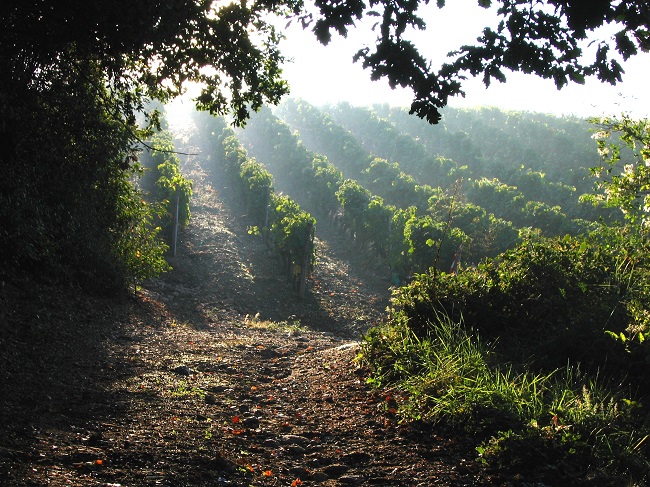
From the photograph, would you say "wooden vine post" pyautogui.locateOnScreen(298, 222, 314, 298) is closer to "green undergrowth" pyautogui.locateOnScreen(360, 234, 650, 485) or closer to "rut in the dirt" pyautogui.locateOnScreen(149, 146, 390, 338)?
"rut in the dirt" pyautogui.locateOnScreen(149, 146, 390, 338)

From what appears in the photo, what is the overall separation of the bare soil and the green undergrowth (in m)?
0.31

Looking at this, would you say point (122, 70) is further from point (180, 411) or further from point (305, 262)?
point (305, 262)

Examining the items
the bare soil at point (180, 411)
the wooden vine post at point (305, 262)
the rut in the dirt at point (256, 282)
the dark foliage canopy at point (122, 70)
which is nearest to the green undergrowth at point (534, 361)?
the bare soil at point (180, 411)

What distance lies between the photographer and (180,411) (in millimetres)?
4637

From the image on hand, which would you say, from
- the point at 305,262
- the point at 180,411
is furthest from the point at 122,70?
the point at 305,262

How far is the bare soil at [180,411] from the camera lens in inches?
131

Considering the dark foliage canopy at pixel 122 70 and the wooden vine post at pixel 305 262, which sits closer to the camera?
the dark foliage canopy at pixel 122 70

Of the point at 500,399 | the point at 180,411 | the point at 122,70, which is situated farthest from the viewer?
the point at 122,70

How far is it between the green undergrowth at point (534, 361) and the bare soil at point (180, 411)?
306mm

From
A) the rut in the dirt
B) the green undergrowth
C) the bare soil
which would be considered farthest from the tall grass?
the rut in the dirt

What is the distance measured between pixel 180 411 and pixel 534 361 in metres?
3.44

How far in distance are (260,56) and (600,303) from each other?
6.32 m

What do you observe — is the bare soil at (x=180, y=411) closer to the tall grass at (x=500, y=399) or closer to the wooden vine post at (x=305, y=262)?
the tall grass at (x=500, y=399)

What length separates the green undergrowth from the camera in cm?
366
